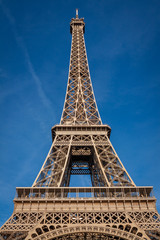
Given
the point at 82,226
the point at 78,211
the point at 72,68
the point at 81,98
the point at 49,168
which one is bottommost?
the point at 82,226

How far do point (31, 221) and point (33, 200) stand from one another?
207 cm

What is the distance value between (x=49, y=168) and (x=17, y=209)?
6329 millimetres

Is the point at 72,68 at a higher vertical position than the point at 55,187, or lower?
higher

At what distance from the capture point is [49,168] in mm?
26734

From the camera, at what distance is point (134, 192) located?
75.0ft

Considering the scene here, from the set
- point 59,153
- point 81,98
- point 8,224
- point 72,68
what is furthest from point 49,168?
point 72,68

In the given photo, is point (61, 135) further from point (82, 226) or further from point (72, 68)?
point (72, 68)

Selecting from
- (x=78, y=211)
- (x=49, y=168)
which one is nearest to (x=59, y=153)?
(x=49, y=168)

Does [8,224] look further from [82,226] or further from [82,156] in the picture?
[82,156]

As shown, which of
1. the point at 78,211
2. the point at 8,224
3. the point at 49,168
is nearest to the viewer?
the point at 8,224

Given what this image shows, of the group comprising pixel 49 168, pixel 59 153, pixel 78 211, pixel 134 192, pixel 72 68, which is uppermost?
pixel 72 68

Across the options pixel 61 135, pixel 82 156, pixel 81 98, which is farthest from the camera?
pixel 81 98

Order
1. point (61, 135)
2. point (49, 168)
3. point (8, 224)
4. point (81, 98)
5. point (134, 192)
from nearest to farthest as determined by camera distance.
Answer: point (8, 224), point (134, 192), point (49, 168), point (61, 135), point (81, 98)

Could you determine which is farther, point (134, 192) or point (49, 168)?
point (49, 168)
